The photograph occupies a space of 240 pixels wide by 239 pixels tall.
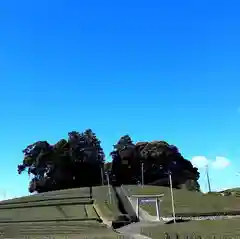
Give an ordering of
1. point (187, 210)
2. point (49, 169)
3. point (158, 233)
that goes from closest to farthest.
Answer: point (158, 233) → point (187, 210) → point (49, 169)

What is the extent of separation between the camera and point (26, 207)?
2179 inches

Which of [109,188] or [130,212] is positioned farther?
[109,188]

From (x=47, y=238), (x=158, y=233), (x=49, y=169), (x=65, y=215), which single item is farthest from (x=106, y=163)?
(x=158, y=233)

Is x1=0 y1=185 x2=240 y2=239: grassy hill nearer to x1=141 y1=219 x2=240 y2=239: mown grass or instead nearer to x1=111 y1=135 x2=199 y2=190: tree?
x1=141 y1=219 x2=240 y2=239: mown grass

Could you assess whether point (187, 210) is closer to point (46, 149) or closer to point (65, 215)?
point (65, 215)

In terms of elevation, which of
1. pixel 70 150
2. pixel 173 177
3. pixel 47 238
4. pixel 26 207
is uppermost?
pixel 70 150

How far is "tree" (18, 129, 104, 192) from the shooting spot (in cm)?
7775

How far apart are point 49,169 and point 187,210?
1542 inches

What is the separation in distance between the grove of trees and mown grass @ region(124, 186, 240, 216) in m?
24.9

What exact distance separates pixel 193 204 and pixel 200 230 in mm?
19501

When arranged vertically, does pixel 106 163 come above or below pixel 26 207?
above

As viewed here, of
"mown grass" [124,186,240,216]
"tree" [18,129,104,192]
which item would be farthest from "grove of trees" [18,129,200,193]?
"mown grass" [124,186,240,216]

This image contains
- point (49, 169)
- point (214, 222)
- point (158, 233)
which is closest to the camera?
point (214, 222)

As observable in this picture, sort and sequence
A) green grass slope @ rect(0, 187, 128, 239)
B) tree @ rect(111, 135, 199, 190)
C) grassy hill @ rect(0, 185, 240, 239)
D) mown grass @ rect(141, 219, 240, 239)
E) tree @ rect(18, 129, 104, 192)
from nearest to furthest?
mown grass @ rect(141, 219, 240, 239), grassy hill @ rect(0, 185, 240, 239), green grass slope @ rect(0, 187, 128, 239), tree @ rect(18, 129, 104, 192), tree @ rect(111, 135, 199, 190)
